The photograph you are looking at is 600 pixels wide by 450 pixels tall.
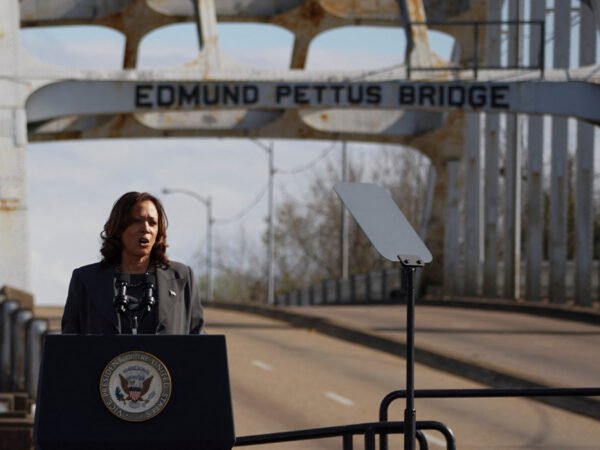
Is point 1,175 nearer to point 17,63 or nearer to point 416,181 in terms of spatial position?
point 17,63

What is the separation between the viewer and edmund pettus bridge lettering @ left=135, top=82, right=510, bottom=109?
101 feet

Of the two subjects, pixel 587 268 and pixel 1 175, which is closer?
pixel 1 175

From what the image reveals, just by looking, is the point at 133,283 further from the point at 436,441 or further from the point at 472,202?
the point at 472,202

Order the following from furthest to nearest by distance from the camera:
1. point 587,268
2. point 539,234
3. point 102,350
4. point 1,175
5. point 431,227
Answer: point 431,227 < point 539,234 < point 587,268 < point 1,175 < point 102,350

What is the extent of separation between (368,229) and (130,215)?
4.92 ft

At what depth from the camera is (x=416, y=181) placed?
100m

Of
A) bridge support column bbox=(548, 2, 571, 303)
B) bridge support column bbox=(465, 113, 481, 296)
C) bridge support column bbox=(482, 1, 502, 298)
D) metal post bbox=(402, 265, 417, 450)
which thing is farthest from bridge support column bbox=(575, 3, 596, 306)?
metal post bbox=(402, 265, 417, 450)

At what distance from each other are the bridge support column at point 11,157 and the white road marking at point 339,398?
37.4 feet

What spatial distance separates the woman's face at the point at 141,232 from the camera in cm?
704

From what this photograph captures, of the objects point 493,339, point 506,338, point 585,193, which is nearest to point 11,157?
point 493,339

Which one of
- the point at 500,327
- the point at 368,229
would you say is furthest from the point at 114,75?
the point at 368,229

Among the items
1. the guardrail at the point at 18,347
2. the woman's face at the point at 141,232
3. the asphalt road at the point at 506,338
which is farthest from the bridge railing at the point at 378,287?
the woman's face at the point at 141,232

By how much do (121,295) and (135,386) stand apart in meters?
0.54

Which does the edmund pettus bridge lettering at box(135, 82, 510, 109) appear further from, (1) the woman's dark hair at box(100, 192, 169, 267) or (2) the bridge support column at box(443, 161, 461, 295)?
(1) the woman's dark hair at box(100, 192, 169, 267)
